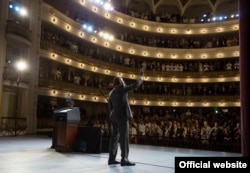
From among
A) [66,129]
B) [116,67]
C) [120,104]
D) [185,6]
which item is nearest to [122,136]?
[120,104]

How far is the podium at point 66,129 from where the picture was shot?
7.82 metres

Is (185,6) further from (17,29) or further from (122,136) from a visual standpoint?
(122,136)

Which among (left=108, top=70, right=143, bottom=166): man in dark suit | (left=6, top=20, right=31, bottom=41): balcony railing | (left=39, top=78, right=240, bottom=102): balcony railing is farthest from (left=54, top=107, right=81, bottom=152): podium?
(left=39, top=78, right=240, bottom=102): balcony railing

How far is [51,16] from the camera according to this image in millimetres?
18719

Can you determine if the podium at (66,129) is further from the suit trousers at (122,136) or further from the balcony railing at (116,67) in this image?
the balcony railing at (116,67)

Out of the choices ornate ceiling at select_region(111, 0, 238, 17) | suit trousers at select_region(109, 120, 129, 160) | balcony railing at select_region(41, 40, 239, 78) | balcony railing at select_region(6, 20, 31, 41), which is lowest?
suit trousers at select_region(109, 120, 129, 160)

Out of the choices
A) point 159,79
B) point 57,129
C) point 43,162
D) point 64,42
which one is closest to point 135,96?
point 159,79

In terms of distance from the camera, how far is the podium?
25.7 ft

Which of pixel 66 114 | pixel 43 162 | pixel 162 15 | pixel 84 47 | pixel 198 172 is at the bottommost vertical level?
pixel 43 162

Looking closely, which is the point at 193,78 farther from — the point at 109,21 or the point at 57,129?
the point at 57,129

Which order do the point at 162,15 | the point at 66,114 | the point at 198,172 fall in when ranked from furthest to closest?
the point at 162,15, the point at 66,114, the point at 198,172

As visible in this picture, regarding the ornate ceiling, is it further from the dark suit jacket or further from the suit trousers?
the suit trousers

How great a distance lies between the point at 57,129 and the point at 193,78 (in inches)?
773

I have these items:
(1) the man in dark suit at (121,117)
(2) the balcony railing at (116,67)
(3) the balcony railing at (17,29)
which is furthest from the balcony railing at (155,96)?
(1) the man in dark suit at (121,117)
